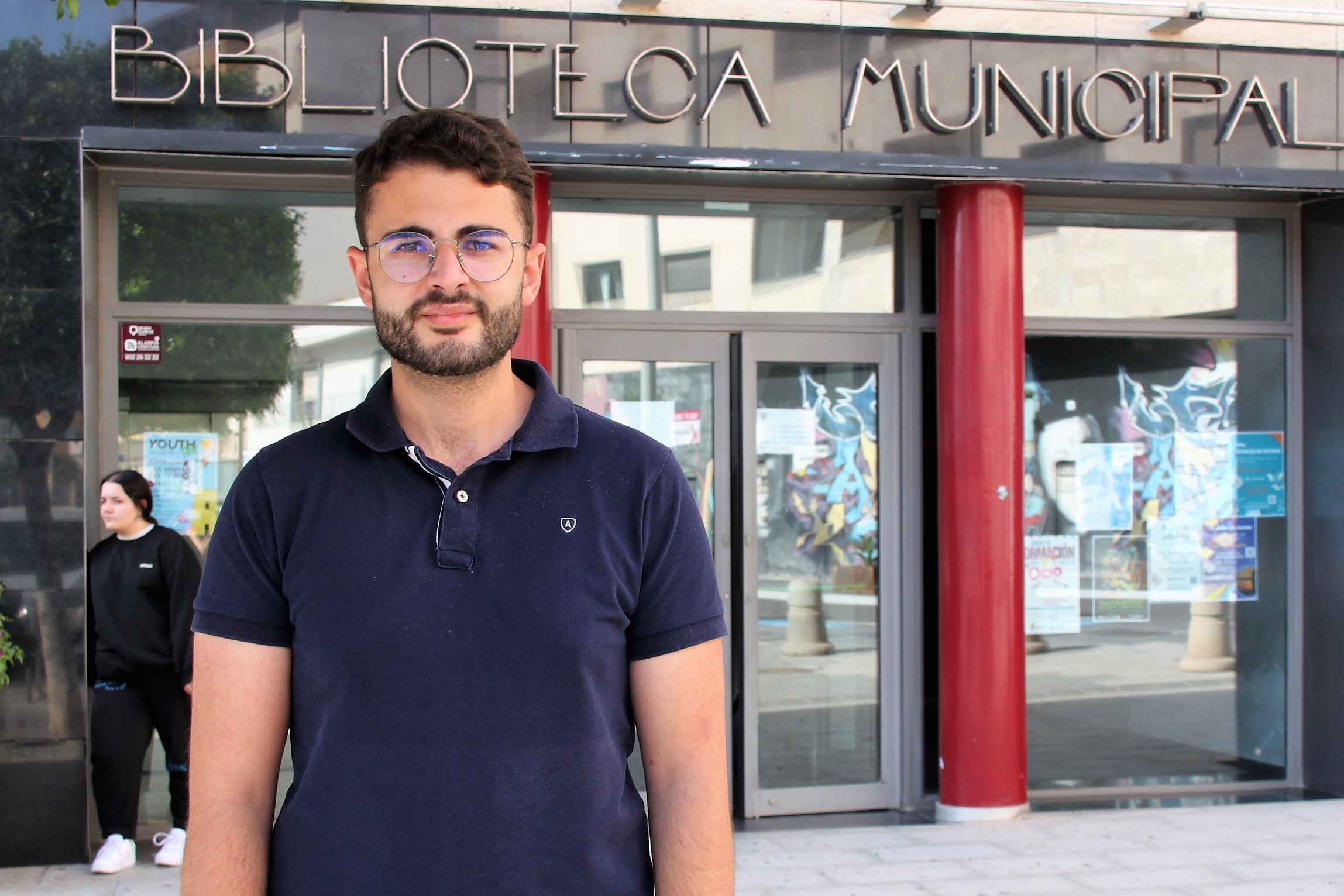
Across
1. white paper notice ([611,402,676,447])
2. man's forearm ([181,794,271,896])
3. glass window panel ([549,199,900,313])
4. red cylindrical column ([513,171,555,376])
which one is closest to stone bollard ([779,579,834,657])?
white paper notice ([611,402,676,447])

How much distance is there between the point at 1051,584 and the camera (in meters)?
7.48

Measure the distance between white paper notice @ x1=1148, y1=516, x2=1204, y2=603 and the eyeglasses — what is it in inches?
253

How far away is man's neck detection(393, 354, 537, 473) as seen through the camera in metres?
2.01

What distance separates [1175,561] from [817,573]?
215cm

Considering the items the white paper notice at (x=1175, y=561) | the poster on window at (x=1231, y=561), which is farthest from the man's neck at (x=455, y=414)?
the poster on window at (x=1231, y=561)

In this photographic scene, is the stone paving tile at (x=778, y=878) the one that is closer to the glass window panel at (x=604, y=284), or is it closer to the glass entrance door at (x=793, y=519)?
the glass entrance door at (x=793, y=519)

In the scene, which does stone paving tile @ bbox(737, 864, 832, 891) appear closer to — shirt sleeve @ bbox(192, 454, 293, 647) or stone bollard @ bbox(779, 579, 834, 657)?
stone bollard @ bbox(779, 579, 834, 657)

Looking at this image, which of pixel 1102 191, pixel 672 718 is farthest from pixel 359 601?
pixel 1102 191

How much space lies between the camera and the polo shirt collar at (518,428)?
197cm

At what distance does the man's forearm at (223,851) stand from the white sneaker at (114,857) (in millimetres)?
4488

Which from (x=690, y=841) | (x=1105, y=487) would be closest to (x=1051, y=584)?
(x=1105, y=487)

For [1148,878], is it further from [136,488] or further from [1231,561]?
[136,488]

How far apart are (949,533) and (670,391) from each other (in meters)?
1.62

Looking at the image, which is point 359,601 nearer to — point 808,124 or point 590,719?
point 590,719
